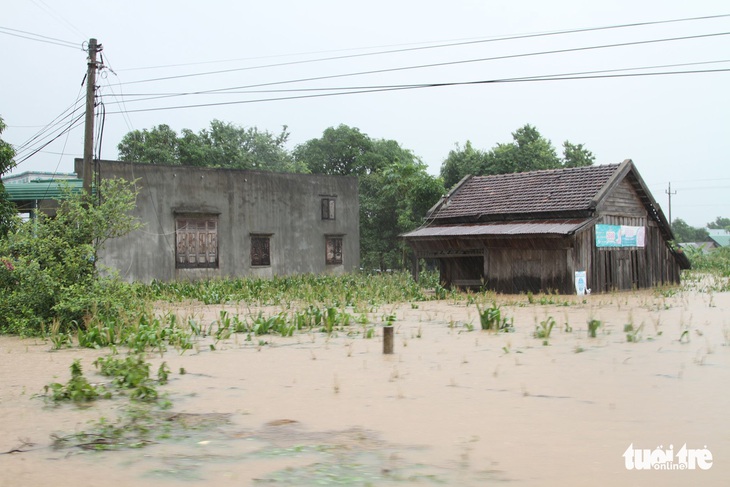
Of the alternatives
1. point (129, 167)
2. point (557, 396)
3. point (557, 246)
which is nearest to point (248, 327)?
point (557, 396)

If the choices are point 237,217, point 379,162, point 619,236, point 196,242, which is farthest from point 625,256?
point 379,162

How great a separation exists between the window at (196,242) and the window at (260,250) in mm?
1804

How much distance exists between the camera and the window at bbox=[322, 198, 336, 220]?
1339 inches

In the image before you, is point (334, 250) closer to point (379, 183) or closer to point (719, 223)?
point (379, 183)

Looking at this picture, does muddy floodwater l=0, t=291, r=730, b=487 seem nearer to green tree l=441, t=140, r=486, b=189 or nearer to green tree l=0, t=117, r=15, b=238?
green tree l=0, t=117, r=15, b=238

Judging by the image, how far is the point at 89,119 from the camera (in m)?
18.5

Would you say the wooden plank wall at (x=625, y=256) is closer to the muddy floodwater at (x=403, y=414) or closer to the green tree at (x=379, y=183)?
the green tree at (x=379, y=183)

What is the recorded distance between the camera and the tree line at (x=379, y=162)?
39.3m

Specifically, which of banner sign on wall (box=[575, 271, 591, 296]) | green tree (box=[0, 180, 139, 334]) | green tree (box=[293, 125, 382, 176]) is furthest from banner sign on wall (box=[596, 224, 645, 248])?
green tree (box=[293, 125, 382, 176])

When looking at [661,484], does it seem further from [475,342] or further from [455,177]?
[455,177]

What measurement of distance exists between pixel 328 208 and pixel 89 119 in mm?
16531

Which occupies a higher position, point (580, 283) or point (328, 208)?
point (328, 208)

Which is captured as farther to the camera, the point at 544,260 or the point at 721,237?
the point at 721,237

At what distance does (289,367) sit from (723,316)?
11.4 m
